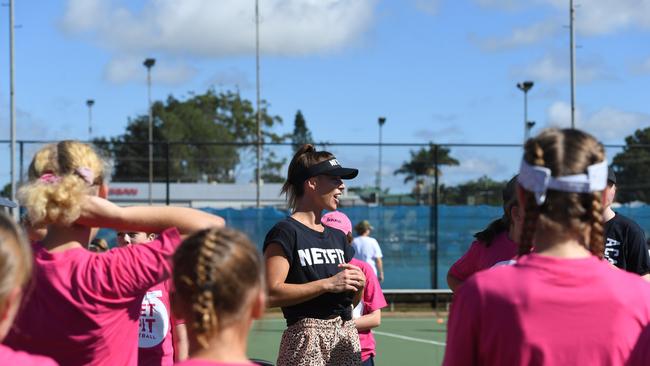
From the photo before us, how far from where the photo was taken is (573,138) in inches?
105

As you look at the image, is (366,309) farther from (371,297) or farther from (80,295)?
(80,295)

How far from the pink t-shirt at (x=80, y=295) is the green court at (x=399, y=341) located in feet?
25.6

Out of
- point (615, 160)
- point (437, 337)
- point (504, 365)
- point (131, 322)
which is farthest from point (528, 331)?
point (615, 160)

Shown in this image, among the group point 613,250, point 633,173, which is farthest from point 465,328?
point 633,173

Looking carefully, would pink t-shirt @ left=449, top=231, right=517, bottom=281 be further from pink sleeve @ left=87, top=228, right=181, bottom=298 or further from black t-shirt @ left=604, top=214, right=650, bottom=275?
pink sleeve @ left=87, top=228, right=181, bottom=298

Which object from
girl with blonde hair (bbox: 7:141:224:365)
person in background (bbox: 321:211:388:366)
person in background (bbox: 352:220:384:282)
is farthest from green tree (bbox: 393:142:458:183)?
girl with blonde hair (bbox: 7:141:224:365)

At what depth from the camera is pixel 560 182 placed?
8.50 feet

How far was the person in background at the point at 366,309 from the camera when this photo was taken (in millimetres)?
5855

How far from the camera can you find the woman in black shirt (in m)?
4.82

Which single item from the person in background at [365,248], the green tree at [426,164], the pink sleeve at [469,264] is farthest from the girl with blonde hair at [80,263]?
the green tree at [426,164]

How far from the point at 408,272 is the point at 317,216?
1335cm

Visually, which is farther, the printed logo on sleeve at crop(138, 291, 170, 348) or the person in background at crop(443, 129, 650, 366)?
the printed logo on sleeve at crop(138, 291, 170, 348)

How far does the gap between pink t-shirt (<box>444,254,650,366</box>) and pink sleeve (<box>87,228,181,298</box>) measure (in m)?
0.97

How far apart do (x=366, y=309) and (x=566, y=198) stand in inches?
142
